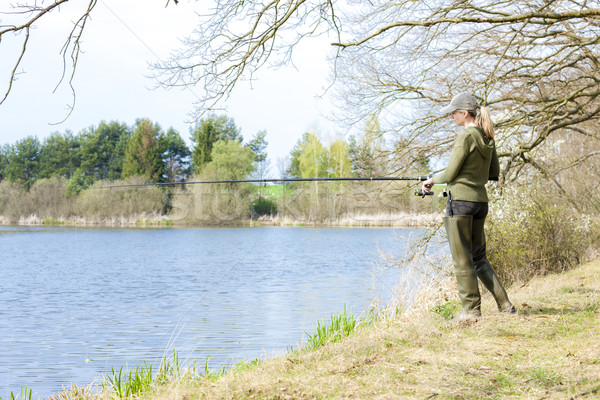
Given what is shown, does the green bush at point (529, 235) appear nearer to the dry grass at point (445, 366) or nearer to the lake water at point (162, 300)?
the lake water at point (162, 300)

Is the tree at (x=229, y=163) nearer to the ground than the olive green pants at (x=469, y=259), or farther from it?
farther from it

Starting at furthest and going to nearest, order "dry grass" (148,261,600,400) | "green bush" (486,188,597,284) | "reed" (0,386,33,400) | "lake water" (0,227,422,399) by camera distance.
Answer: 1. "green bush" (486,188,597,284)
2. "lake water" (0,227,422,399)
3. "reed" (0,386,33,400)
4. "dry grass" (148,261,600,400)

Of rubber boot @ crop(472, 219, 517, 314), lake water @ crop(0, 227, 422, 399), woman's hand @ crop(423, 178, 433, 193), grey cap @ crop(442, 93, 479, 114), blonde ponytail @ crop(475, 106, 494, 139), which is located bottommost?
lake water @ crop(0, 227, 422, 399)

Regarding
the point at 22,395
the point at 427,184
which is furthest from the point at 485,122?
the point at 22,395

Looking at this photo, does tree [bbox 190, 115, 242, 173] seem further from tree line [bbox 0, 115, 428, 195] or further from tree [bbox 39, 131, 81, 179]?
tree [bbox 39, 131, 81, 179]

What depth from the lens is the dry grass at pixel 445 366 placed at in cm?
399

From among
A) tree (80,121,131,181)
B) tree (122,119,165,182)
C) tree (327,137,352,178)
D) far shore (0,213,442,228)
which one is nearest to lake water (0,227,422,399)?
far shore (0,213,442,228)

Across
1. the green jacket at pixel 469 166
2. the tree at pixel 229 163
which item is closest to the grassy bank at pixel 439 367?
the green jacket at pixel 469 166

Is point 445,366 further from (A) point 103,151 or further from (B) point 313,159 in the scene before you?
(A) point 103,151

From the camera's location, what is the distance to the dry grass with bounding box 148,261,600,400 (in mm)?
3992

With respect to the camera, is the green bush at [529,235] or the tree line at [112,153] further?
the tree line at [112,153]

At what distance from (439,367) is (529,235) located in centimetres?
755

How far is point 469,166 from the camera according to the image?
5691 millimetres

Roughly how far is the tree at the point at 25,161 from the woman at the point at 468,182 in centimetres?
6025
